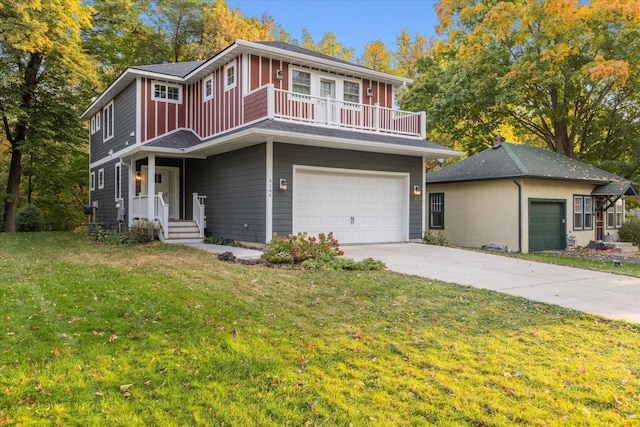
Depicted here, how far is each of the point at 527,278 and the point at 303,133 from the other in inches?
241

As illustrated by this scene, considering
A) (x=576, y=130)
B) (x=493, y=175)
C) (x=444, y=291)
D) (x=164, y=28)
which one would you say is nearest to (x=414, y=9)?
(x=576, y=130)

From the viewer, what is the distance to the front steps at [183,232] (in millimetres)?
13502

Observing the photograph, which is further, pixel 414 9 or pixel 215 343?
pixel 414 9

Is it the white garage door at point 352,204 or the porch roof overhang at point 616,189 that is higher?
the porch roof overhang at point 616,189

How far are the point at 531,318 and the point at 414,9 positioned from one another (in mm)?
28535

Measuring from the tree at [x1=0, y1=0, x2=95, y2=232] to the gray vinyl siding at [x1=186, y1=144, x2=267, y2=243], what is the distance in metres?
8.13

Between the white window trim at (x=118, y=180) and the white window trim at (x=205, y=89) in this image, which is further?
the white window trim at (x=118, y=180)

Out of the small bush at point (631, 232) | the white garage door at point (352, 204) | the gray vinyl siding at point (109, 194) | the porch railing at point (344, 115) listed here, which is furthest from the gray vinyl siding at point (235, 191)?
the small bush at point (631, 232)

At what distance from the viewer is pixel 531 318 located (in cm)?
520

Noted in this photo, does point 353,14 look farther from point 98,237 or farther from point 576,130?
point 98,237

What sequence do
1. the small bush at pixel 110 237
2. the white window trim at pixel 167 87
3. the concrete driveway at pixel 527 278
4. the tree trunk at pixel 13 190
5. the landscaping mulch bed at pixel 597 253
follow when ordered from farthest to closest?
the tree trunk at pixel 13 190, the white window trim at pixel 167 87, the landscaping mulch bed at pixel 597 253, the small bush at pixel 110 237, the concrete driveway at pixel 527 278

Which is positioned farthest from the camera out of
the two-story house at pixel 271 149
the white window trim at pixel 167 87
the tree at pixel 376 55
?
the tree at pixel 376 55

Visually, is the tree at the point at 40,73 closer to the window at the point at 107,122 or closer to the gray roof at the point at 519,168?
the window at the point at 107,122

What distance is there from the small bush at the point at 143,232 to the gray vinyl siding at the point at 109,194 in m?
3.24
